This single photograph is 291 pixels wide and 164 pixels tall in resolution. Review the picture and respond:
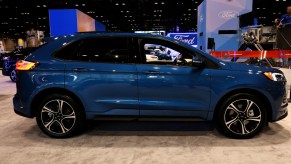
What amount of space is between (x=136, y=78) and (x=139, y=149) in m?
1.01

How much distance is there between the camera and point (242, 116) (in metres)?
3.97

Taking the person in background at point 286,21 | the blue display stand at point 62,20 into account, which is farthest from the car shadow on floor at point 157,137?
the blue display stand at point 62,20

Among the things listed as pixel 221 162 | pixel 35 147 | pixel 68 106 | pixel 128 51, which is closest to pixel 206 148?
pixel 221 162

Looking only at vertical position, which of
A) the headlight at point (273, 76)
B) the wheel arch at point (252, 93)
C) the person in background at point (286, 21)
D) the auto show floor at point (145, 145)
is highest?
the person in background at point (286, 21)

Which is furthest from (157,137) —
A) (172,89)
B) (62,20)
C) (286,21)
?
(62,20)

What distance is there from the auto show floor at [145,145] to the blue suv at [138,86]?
30cm

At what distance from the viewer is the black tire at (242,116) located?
3918 mm

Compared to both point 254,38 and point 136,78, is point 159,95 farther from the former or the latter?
point 254,38

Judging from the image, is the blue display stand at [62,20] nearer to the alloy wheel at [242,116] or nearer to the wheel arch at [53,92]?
the wheel arch at [53,92]

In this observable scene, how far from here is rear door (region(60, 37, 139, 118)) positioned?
154 inches

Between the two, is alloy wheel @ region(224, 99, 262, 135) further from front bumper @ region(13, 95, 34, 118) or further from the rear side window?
front bumper @ region(13, 95, 34, 118)

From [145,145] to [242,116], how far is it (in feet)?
4.96

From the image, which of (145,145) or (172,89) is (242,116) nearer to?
(172,89)

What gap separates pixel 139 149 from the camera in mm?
3717
